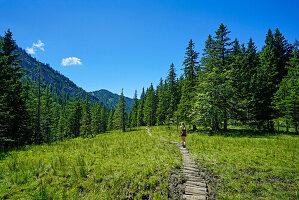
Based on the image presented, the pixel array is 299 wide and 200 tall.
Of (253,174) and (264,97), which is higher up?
(264,97)

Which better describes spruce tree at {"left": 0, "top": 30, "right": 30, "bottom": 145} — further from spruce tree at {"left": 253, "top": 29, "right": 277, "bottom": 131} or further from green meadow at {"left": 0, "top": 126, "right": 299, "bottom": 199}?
spruce tree at {"left": 253, "top": 29, "right": 277, "bottom": 131}

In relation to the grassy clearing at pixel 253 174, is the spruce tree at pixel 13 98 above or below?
above

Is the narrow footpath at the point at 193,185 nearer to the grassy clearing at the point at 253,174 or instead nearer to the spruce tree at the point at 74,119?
the grassy clearing at the point at 253,174

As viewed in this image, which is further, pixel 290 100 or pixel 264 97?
pixel 264 97

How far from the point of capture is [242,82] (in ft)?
76.7

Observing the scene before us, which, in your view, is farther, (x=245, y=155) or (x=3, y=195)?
(x=245, y=155)

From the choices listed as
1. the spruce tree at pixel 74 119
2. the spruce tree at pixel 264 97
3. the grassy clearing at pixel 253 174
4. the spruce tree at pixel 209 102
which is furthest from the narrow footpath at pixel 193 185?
the spruce tree at pixel 74 119

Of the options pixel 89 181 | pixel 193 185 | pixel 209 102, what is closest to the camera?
pixel 193 185

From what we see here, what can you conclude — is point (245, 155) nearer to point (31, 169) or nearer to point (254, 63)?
point (31, 169)

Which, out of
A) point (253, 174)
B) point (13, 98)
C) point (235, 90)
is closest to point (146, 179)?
point (253, 174)

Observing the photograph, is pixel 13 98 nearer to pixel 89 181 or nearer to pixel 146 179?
pixel 89 181

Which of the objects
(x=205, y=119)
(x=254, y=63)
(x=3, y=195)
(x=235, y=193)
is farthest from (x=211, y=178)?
(x=254, y=63)

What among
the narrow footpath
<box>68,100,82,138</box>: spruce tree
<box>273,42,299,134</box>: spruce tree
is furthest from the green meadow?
<box>68,100,82,138</box>: spruce tree

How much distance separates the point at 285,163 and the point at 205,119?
34.4ft
